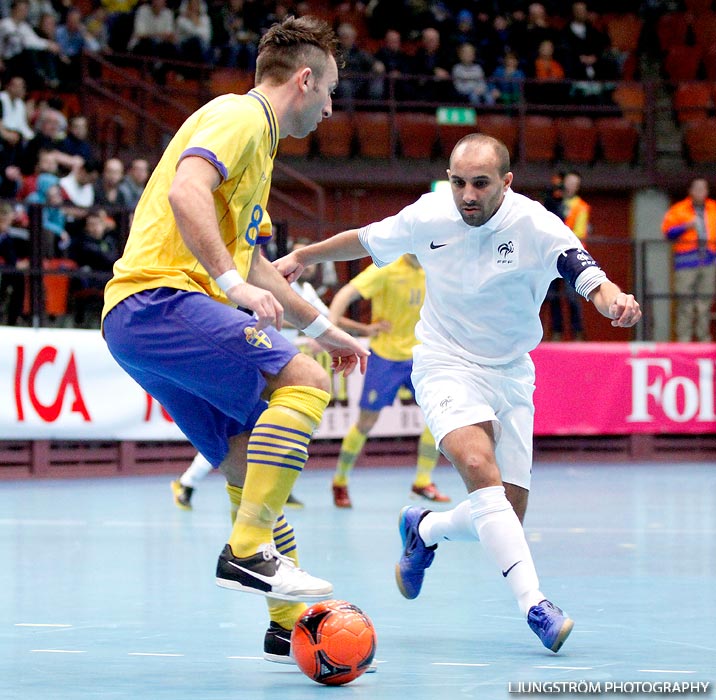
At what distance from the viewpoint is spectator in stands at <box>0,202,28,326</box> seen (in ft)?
42.2

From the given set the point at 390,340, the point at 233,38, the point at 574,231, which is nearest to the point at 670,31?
the point at 574,231

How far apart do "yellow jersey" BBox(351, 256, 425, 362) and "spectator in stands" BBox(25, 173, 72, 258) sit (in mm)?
3452

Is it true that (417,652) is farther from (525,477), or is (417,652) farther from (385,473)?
(385,473)

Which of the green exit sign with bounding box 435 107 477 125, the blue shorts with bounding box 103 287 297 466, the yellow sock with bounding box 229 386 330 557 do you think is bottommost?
the yellow sock with bounding box 229 386 330 557

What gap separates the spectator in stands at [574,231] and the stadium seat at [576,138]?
3742 mm

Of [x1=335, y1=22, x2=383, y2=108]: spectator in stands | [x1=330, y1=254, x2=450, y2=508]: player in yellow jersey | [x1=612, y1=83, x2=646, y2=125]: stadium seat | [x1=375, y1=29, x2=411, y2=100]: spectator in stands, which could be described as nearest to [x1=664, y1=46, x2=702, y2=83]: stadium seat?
[x1=612, y1=83, x2=646, y2=125]: stadium seat

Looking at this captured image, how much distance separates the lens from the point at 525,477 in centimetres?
571

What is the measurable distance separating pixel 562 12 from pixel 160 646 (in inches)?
746

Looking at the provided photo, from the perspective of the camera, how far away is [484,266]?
5.57 meters

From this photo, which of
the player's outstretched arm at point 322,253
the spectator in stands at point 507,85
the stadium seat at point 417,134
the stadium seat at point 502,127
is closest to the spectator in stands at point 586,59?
the spectator in stands at point 507,85

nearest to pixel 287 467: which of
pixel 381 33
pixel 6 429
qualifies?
pixel 6 429

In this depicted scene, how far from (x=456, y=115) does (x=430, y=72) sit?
74 cm

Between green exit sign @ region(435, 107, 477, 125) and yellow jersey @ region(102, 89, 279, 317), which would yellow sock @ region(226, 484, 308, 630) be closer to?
yellow jersey @ region(102, 89, 279, 317)

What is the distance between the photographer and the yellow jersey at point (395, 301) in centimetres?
1156
